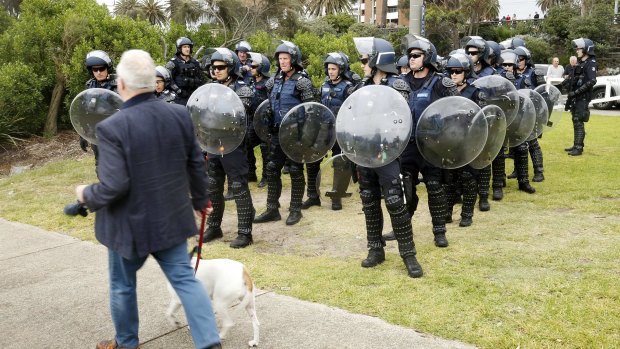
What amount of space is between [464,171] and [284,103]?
2255 millimetres

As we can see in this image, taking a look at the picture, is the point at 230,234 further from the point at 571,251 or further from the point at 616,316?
the point at 616,316

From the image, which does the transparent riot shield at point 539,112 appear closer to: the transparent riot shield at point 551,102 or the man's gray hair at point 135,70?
the transparent riot shield at point 551,102

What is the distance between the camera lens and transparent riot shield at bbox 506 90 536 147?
6621 millimetres

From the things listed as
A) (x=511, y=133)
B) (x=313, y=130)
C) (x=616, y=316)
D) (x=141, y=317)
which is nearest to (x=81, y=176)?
(x=313, y=130)

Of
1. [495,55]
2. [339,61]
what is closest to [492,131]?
[339,61]

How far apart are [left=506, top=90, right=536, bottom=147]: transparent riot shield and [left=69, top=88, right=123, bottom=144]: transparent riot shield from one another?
4.59 metres

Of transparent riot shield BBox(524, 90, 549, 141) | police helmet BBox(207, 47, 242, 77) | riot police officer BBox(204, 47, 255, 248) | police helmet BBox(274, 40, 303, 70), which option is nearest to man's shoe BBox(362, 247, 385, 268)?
riot police officer BBox(204, 47, 255, 248)

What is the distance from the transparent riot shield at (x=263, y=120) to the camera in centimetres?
674

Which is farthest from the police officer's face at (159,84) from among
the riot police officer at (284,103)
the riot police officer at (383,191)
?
the riot police officer at (383,191)

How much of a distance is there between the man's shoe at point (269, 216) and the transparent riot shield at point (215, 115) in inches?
65.9

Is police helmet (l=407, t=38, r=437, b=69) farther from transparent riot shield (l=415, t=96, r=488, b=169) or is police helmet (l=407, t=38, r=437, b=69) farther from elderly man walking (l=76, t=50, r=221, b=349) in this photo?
elderly man walking (l=76, t=50, r=221, b=349)

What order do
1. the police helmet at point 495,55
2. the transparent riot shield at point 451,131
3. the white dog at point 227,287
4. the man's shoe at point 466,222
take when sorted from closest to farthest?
the white dog at point 227,287, the transparent riot shield at point 451,131, the man's shoe at point 466,222, the police helmet at point 495,55

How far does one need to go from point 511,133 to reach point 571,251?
2.08 meters

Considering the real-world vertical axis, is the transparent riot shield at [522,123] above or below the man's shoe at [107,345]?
above
